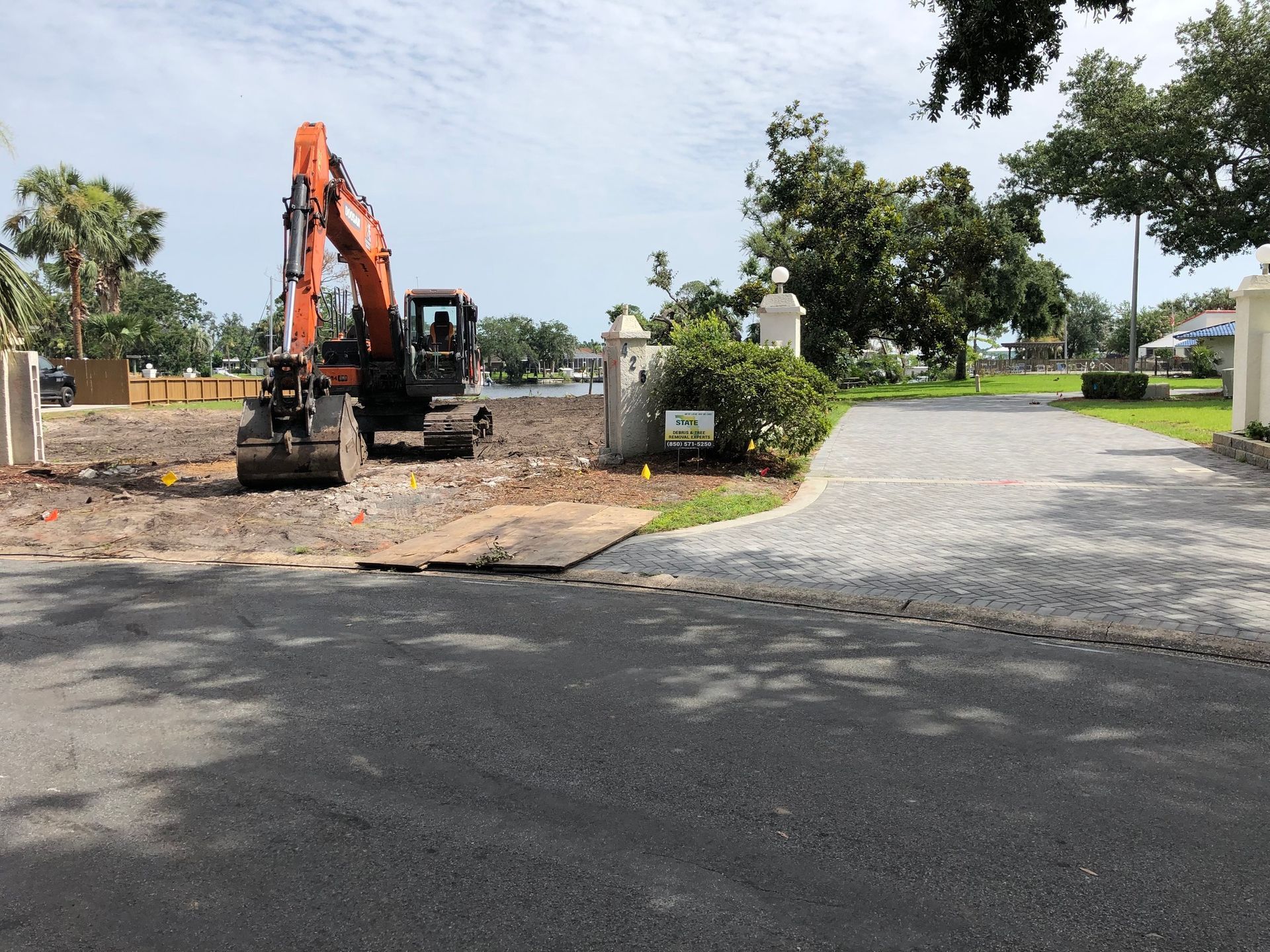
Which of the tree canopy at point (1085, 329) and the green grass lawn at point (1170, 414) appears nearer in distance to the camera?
the green grass lawn at point (1170, 414)

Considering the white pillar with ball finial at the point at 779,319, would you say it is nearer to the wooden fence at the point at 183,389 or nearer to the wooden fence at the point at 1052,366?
the wooden fence at the point at 183,389

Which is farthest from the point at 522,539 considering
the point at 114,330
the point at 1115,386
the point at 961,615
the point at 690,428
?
the point at 114,330

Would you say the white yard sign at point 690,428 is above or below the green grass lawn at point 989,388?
below

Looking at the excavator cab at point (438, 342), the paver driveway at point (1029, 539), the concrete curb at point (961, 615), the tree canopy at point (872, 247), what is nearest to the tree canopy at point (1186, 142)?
the tree canopy at point (872, 247)

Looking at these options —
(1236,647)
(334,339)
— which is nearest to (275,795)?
(1236,647)

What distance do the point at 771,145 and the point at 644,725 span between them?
36749mm

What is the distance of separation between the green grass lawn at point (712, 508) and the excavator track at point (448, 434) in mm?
6245

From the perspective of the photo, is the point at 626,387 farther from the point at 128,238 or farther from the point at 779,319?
the point at 128,238

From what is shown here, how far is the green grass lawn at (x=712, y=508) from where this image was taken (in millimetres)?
10496

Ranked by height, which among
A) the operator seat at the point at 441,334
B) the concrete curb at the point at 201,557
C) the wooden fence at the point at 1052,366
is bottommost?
the concrete curb at the point at 201,557

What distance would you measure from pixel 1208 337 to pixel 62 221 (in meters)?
63.6

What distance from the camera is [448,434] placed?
17.4m

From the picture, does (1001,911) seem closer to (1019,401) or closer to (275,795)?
(275,795)

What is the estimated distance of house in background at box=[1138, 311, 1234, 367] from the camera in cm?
5616
